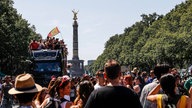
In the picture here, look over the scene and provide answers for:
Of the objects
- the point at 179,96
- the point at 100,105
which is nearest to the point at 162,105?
the point at 179,96

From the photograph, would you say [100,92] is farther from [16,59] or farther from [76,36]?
[76,36]

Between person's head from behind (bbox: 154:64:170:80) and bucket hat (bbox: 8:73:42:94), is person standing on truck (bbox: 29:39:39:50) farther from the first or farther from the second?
bucket hat (bbox: 8:73:42:94)

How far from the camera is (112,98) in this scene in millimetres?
5289

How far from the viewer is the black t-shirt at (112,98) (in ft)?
17.3

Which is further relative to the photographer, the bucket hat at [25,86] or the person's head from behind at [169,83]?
the person's head from behind at [169,83]

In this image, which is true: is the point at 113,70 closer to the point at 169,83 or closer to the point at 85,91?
the point at 169,83

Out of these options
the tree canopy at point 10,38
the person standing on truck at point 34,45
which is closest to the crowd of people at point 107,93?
the person standing on truck at point 34,45

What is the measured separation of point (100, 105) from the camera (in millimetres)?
5316

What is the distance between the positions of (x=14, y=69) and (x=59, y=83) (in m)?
64.5

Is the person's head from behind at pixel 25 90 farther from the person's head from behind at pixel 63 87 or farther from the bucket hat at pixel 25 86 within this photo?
the person's head from behind at pixel 63 87

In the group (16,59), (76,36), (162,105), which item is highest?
(76,36)

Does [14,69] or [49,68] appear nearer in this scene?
[49,68]

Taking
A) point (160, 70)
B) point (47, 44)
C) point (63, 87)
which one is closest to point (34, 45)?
point (47, 44)

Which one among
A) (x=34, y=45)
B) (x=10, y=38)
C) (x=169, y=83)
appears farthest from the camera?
(x=10, y=38)
